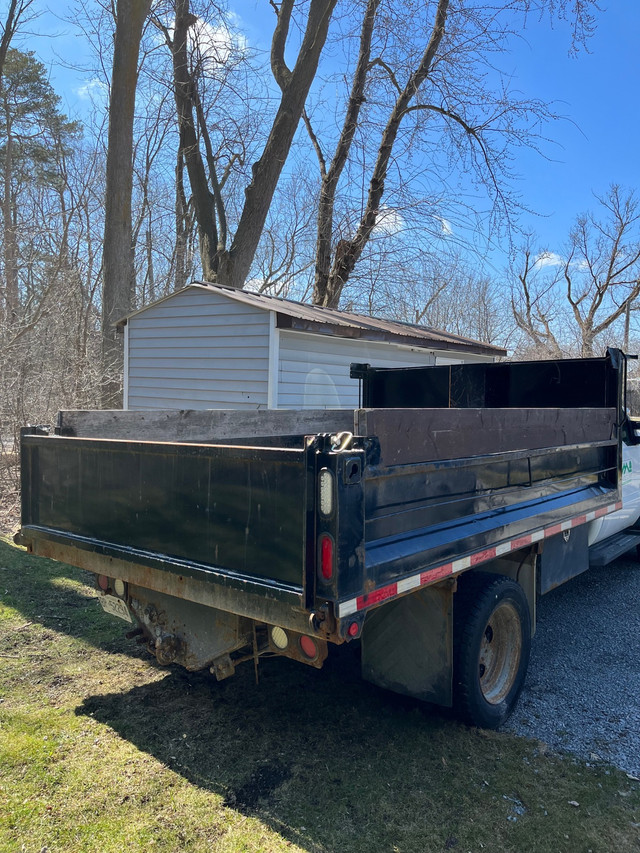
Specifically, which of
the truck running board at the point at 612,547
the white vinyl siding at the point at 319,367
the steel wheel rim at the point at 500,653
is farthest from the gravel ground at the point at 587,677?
the white vinyl siding at the point at 319,367

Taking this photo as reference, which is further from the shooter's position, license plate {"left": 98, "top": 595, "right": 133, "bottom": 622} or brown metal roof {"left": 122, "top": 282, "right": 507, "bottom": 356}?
brown metal roof {"left": 122, "top": 282, "right": 507, "bottom": 356}

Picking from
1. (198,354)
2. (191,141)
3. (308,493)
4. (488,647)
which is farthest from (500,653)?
(191,141)

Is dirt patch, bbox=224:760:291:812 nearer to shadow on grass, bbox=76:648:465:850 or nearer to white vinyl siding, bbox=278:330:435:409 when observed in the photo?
shadow on grass, bbox=76:648:465:850

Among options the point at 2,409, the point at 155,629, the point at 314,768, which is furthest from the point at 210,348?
the point at 314,768

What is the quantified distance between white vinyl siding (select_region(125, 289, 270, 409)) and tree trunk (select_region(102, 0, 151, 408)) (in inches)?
41.7

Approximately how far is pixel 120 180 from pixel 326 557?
34.6 feet

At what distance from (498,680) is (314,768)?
1.24m

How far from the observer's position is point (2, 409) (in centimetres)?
954

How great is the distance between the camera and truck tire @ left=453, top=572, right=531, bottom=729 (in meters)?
3.23

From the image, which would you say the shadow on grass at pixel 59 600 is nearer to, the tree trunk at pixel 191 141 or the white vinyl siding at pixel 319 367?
the white vinyl siding at pixel 319 367

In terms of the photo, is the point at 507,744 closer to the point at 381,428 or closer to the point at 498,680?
the point at 498,680

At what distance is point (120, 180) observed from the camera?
1109 centimetres

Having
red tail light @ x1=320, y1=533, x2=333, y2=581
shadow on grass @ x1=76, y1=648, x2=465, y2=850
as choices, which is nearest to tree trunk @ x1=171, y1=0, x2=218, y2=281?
shadow on grass @ x1=76, y1=648, x2=465, y2=850

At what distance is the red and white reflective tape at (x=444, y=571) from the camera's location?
241 centimetres
